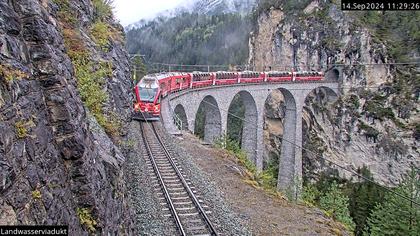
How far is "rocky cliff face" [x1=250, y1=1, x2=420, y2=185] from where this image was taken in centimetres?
4828

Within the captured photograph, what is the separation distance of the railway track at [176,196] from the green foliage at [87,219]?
3.93 metres

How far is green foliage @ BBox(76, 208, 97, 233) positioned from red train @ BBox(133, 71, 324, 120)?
697 inches

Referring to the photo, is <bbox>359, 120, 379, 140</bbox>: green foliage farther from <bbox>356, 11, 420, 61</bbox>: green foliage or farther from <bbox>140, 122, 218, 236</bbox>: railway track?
<bbox>140, 122, 218, 236</bbox>: railway track

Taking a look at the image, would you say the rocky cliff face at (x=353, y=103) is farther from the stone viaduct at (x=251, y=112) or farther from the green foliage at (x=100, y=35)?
the green foliage at (x=100, y=35)

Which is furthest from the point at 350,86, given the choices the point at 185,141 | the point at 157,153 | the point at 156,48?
the point at 156,48

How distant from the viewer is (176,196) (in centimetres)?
1175

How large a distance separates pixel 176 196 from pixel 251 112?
28064 millimetres

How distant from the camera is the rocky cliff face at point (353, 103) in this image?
4828 cm

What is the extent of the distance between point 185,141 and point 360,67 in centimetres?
3796

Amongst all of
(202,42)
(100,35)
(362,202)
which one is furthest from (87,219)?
(202,42)

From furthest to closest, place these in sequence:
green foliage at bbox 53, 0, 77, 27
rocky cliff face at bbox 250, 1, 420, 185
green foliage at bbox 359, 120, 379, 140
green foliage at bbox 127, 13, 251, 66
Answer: green foliage at bbox 127, 13, 251, 66 → green foliage at bbox 359, 120, 379, 140 → rocky cliff face at bbox 250, 1, 420, 185 → green foliage at bbox 53, 0, 77, 27

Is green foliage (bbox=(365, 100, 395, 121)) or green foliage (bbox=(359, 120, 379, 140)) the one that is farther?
green foliage (bbox=(359, 120, 379, 140))

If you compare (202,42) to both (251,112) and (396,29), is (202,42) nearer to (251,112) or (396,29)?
(396,29)

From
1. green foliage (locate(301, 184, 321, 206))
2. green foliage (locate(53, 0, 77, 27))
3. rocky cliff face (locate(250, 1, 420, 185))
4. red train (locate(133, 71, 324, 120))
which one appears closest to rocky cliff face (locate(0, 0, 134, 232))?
green foliage (locate(53, 0, 77, 27))
